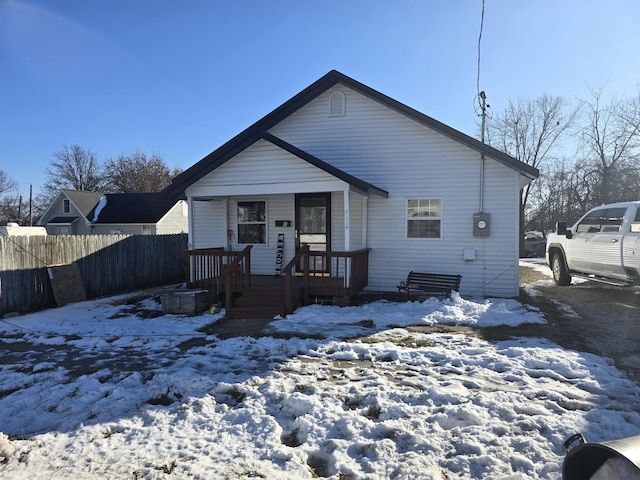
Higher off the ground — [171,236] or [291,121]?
[291,121]

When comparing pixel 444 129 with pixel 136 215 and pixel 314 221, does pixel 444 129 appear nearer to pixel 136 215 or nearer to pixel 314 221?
pixel 314 221

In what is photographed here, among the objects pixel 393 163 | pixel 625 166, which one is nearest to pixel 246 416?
pixel 393 163

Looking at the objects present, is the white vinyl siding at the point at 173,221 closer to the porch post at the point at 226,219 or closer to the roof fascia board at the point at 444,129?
the porch post at the point at 226,219

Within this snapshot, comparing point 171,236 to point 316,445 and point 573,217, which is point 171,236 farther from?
point 573,217

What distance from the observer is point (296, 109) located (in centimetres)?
1081

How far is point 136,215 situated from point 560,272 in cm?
2758

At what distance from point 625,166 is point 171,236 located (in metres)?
32.2

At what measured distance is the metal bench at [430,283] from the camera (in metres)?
9.23

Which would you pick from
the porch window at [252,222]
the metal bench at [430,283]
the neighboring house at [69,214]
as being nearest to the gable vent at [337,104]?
the porch window at [252,222]

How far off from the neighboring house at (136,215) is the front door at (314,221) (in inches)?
783

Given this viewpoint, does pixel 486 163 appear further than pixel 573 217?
No

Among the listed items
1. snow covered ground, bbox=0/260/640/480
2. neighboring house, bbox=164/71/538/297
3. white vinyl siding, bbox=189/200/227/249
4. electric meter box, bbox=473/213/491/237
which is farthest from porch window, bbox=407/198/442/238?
white vinyl siding, bbox=189/200/227/249

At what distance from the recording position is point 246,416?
12.0 ft

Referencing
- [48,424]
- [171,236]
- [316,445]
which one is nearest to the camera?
[316,445]
